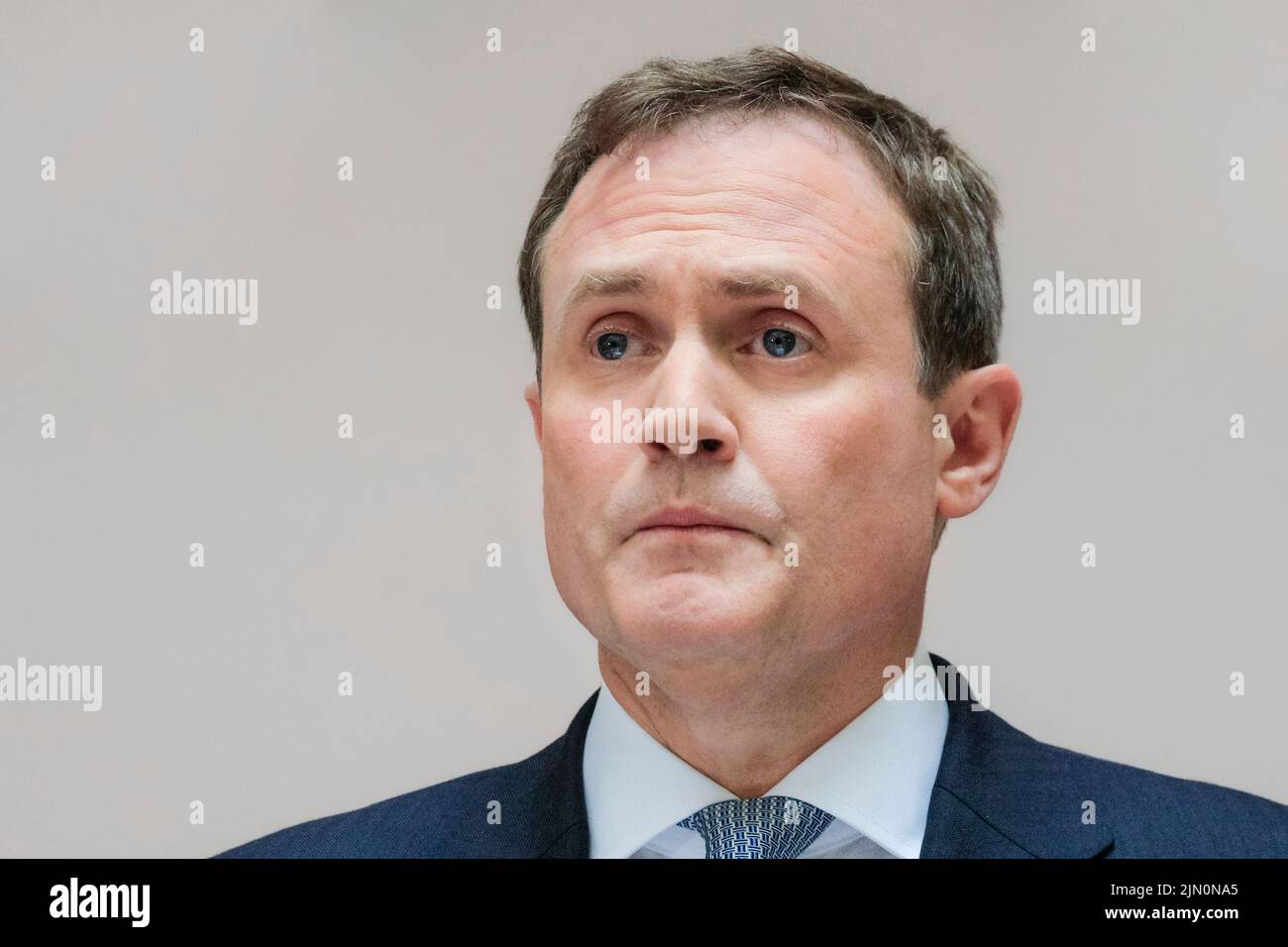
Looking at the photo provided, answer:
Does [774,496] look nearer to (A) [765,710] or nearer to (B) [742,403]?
(B) [742,403]

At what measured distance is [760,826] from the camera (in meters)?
2.69

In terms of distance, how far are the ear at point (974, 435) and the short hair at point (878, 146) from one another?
0.15 ft

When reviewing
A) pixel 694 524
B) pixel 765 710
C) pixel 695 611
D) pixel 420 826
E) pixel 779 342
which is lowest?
pixel 420 826

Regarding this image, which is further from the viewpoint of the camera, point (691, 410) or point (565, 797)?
point (565, 797)

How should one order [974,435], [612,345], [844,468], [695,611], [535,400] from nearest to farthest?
[695,611] < [844,468] < [612,345] < [974,435] < [535,400]

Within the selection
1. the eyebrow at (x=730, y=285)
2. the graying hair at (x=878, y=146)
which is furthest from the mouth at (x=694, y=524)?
the graying hair at (x=878, y=146)

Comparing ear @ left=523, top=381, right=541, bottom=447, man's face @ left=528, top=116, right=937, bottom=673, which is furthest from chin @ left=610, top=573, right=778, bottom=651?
ear @ left=523, top=381, right=541, bottom=447

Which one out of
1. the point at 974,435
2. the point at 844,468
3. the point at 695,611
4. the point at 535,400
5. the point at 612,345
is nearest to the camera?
the point at 695,611

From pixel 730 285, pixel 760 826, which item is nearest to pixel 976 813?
pixel 760 826

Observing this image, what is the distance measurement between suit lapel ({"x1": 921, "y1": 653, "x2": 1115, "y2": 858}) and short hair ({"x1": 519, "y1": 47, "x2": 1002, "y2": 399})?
1.92ft

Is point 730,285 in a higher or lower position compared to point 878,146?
lower

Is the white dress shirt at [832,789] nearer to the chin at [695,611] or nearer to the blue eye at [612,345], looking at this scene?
the chin at [695,611]

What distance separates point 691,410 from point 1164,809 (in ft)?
3.57

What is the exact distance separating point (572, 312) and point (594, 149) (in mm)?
337
